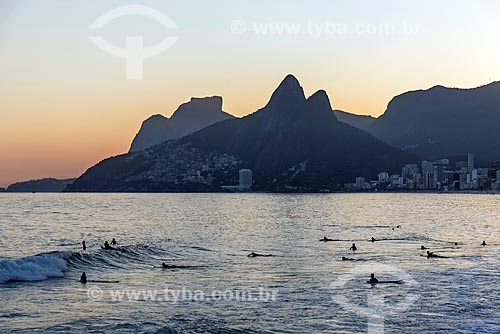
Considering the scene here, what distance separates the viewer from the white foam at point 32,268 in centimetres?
4516

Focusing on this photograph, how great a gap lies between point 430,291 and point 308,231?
56.8 meters

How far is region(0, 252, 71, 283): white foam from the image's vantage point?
45.2m

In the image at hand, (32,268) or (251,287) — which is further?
(32,268)

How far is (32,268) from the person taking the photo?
4766 centimetres

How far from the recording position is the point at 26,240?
7969 centimetres

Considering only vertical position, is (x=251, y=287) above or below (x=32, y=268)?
below

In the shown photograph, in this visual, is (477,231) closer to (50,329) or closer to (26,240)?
(26,240)

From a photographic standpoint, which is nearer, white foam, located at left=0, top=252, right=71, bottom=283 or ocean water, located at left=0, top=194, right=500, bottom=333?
ocean water, located at left=0, top=194, right=500, bottom=333

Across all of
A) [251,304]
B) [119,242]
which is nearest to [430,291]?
[251,304]

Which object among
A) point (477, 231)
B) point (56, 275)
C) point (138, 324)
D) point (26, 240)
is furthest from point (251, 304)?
point (477, 231)

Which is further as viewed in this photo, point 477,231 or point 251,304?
point 477,231

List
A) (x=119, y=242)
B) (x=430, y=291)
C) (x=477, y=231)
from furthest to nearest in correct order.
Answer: (x=477, y=231)
(x=119, y=242)
(x=430, y=291)

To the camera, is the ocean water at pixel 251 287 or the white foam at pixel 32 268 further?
the white foam at pixel 32 268

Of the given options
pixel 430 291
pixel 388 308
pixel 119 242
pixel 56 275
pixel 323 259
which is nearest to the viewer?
pixel 388 308
